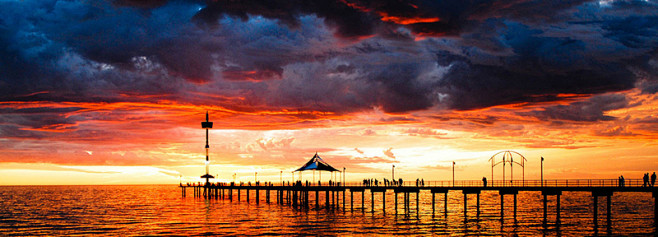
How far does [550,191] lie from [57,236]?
5203 centimetres

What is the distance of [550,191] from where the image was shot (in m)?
65.1

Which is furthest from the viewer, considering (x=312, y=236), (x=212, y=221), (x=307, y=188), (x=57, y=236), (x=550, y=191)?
(x=307, y=188)

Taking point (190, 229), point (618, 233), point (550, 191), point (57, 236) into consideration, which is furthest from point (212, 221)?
point (618, 233)

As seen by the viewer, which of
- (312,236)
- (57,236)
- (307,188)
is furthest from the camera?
(307,188)

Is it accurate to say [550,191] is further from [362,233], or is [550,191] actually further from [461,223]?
[362,233]

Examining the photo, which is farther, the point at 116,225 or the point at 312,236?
the point at 116,225

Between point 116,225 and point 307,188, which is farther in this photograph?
point 307,188

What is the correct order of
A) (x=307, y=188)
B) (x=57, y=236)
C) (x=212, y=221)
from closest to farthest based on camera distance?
(x=57, y=236)
(x=212, y=221)
(x=307, y=188)

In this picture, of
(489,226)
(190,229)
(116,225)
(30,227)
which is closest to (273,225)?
(190,229)

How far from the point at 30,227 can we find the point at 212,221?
20.4 meters

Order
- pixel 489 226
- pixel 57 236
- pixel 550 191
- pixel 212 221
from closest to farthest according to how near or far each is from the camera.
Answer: pixel 57 236 → pixel 489 226 → pixel 550 191 → pixel 212 221

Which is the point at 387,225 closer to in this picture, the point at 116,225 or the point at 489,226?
the point at 489,226

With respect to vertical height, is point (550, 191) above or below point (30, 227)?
above

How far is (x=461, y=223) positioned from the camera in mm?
63938
